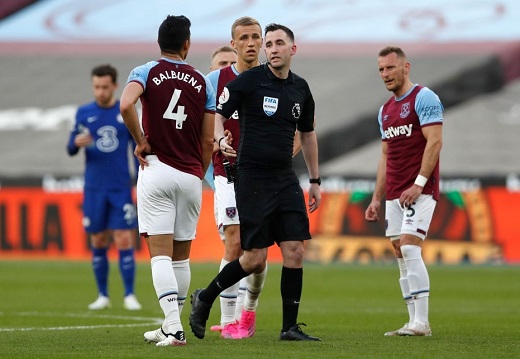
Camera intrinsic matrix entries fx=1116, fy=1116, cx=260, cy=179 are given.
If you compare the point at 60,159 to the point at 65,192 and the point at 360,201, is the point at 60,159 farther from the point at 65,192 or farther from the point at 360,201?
the point at 360,201

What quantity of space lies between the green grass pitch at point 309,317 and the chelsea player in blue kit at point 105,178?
60 centimetres

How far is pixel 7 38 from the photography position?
36719mm

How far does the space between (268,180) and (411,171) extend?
65.0 inches

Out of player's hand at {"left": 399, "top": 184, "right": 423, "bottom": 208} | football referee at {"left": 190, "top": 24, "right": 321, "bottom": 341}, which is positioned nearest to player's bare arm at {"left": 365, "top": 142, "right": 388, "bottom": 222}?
player's hand at {"left": 399, "top": 184, "right": 423, "bottom": 208}

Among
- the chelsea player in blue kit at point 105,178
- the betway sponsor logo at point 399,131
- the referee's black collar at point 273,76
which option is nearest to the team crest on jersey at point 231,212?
the referee's black collar at point 273,76

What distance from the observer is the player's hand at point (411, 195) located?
9.16 meters

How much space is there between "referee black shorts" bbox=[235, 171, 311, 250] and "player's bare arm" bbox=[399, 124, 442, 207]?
1.21m

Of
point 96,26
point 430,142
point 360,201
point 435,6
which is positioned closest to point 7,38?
point 96,26

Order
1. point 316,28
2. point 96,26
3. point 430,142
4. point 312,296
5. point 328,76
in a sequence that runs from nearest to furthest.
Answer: point 430,142
point 312,296
point 328,76
point 316,28
point 96,26

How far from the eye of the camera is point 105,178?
42.4ft

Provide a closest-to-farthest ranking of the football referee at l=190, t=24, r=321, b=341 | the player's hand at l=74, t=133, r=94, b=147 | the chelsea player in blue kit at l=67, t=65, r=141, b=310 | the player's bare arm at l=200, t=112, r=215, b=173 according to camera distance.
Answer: the player's bare arm at l=200, t=112, r=215, b=173 → the football referee at l=190, t=24, r=321, b=341 → the player's hand at l=74, t=133, r=94, b=147 → the chelsea player in blue kit at l=67, t=65, r=141, b=310

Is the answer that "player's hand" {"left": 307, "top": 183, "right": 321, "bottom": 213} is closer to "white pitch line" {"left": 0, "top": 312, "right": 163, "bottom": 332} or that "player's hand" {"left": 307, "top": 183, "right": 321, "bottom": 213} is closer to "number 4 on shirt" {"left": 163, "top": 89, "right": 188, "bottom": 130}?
"number 4 on shirt" {"left": 163, "top": 89, "right": 188, "bottom": 130}

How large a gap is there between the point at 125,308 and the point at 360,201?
9.29m

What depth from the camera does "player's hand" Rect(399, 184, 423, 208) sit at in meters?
9.16
